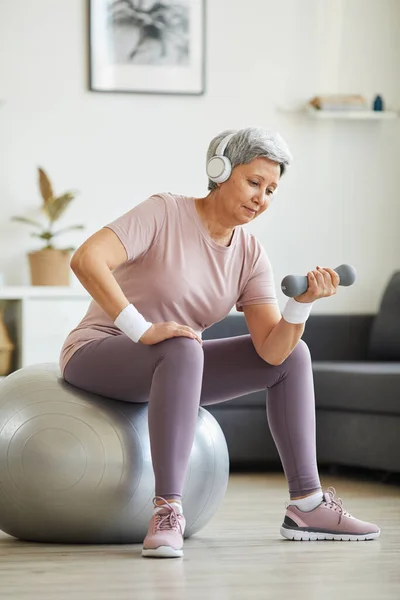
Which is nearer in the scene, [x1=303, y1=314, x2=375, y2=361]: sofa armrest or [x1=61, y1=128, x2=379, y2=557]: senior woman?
[x1=61, y1=128, x2=379, y2=557]: senior woman

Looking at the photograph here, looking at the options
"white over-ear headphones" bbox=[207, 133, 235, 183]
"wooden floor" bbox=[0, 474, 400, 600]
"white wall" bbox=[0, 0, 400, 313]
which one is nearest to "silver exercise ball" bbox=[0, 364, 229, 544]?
"wooden floor" bbox=[0, 474, 400, 600]

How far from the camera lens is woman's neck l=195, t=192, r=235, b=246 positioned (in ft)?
7.79

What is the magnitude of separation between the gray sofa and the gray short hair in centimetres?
132

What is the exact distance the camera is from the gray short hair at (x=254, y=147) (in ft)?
7.55

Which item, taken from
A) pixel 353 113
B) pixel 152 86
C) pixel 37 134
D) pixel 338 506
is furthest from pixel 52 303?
pixel 338 506

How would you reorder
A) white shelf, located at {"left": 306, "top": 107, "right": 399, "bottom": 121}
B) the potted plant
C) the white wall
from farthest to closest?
white shelf, located at {"left": 306, "top": 107, "right": 399, "bottom": 121} → the white wall → the potted plant

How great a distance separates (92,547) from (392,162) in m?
2.89

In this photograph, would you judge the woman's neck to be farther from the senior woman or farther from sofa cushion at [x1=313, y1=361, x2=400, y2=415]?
sofa cushion at [x1=313, y1=361, x2=400, y2=415]

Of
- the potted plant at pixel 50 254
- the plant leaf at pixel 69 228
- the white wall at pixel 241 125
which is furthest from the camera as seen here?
the white wall at pixel 241 125

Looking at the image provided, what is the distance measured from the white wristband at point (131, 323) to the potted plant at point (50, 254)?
1977mm

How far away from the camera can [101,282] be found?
215cm

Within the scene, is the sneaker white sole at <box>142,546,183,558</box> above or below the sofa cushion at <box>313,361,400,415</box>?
above

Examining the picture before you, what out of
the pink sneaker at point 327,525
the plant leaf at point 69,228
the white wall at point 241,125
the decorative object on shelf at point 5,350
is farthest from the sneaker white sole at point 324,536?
the white wall at point 241,125

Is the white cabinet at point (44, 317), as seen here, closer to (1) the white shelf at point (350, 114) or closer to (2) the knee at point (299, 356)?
(1) the white shelf at point (350, 114)
